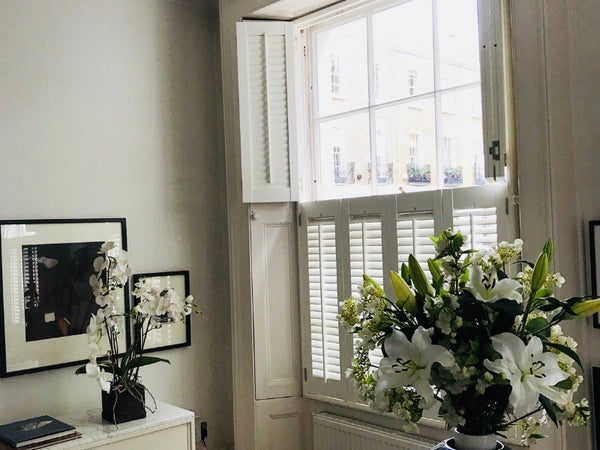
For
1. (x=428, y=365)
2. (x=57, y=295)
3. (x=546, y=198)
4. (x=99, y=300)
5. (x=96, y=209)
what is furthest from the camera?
(x=96, y=209)

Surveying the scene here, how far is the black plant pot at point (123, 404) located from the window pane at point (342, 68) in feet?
6.11

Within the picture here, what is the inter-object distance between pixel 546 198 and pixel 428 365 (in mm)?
1493

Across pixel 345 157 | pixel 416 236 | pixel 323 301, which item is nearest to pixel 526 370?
pixel 416 236

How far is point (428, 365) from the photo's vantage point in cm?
122

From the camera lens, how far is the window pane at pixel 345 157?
3477 mm

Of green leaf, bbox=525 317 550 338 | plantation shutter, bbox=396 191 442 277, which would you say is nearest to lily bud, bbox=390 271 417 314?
green leaf, bbox=525 317 550 338

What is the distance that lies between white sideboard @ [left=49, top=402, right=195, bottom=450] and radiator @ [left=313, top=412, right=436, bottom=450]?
2.47ft

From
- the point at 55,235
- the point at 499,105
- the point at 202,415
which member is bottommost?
the point at 202,415

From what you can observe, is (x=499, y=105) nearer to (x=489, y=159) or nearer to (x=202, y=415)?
(x=489, y=159)

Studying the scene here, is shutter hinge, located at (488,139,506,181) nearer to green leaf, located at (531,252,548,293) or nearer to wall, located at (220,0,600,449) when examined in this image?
wall, located at (220,0,600,449)

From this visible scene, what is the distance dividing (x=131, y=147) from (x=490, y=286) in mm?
2702

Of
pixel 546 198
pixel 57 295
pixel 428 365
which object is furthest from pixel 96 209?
pixel 428 365

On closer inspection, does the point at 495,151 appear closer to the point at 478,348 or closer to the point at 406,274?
the point at 406,274

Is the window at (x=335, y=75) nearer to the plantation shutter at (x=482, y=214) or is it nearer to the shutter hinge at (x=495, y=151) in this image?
the plantation shutter at (x=482, y=214)
